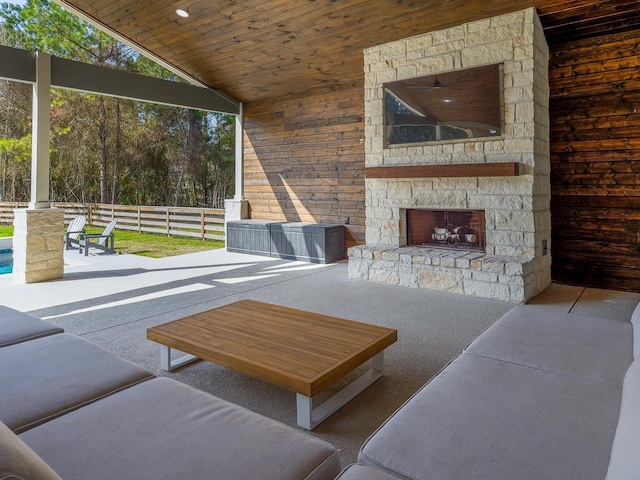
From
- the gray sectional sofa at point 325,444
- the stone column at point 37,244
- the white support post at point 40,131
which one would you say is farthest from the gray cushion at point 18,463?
the white support post at point 40,131

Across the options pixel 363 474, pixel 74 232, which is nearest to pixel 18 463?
pixel 363 474

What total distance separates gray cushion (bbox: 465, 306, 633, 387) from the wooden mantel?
86.1 inches

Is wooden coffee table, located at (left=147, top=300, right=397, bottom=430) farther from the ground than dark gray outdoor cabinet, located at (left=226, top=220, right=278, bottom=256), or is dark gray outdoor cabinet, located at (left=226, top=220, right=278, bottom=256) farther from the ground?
dark gray outdoor cabinet, located at (left=226, top=220, right=278, bottom=256)

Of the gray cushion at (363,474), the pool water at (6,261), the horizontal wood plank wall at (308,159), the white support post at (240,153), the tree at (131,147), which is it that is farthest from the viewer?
the tree at (131,147)

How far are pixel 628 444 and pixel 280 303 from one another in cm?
338

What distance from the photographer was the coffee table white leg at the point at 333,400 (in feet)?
6.42

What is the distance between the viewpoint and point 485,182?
Result: 456 centimetres

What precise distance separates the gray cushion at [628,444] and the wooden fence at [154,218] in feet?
28.5

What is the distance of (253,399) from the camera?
224 centimetres

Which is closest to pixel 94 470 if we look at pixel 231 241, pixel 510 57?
pixel 510 57

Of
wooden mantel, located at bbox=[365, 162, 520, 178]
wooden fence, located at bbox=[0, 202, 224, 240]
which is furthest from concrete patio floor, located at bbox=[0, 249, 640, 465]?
wooden fence, located at bbox=[0, 202, 224, 240]

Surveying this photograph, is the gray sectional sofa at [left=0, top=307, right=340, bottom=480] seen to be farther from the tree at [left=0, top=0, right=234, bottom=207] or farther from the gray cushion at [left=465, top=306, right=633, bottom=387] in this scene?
the tree at [left=0, top=0, right=234, bottom=207]

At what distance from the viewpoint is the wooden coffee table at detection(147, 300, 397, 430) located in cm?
192

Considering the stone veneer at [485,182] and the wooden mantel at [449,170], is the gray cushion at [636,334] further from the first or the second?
the wooden mantel at [449,170]
